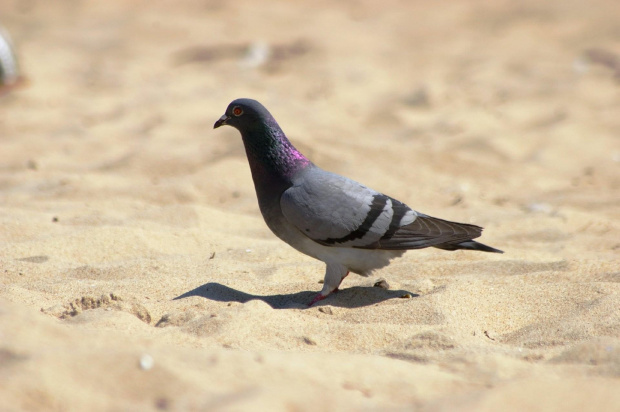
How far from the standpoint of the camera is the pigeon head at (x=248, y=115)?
3742mm

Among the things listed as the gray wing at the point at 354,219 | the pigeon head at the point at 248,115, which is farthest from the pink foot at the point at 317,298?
the pigeon head at the point at 248,115

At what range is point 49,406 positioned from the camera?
1.93 meters

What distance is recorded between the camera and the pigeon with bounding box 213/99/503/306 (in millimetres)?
3541

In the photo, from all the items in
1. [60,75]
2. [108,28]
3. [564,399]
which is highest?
[108,28]

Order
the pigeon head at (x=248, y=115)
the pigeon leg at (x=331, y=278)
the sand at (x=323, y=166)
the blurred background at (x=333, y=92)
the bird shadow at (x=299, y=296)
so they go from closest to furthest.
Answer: the sand at (x=323, y=166), the bird shadow at (x=299, y=296), the pigeon leg at (x=331, y=278), the pigeon head at (x=248, y=115), the blurred background at (x=333, y=92)

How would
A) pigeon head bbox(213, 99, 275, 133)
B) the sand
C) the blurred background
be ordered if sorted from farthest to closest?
1. the blurred background
2. pigeon head bbox(213, 99, 275, 133)
3. the sand

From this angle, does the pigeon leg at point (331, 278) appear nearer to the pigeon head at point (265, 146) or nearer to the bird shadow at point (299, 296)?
the bird shadow at point (299, 296)

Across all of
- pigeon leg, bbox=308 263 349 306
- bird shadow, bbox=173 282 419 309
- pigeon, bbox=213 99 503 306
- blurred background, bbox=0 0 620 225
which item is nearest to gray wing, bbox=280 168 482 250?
pigeon, bbox=213 99 503 306

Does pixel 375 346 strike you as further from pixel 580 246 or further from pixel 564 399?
pixel 580 246

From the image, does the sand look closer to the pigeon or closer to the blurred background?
the blurred background

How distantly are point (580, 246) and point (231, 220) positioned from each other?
238cm

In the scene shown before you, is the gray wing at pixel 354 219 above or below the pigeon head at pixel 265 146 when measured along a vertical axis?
below

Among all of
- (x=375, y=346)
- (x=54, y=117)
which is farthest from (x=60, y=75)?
(x=375, y=346)

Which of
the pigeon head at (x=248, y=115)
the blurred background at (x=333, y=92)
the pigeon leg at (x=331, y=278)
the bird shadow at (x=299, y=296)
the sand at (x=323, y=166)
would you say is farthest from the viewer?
the blurred background at (x=333, y=92)
